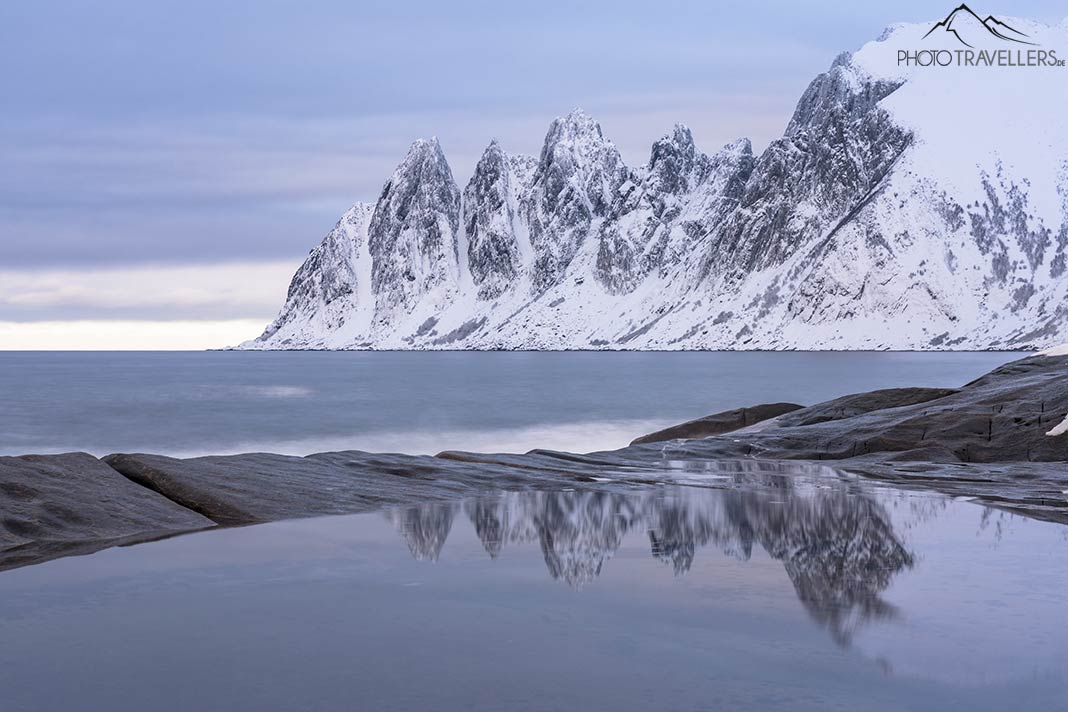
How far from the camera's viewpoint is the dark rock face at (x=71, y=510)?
12.1 metres

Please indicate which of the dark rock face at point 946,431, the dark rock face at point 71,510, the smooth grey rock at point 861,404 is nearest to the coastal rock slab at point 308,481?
the dark rock face at point 71,510

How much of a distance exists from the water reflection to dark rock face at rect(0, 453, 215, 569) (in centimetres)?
312

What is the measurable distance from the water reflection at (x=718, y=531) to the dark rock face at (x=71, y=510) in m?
3.12

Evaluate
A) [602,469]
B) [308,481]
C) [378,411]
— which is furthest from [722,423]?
[378,411]

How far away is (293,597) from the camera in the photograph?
9625mm

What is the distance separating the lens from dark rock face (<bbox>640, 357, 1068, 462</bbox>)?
24.1 metres

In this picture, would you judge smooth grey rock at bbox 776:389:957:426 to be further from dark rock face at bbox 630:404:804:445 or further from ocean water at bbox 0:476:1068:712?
ocean water at bbox 0:476:1068:712

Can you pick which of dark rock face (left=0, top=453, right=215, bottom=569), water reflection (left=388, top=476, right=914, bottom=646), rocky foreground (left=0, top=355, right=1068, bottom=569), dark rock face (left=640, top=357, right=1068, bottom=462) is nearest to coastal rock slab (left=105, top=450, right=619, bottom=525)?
rocky foreground (left=0, top=355, right=1068, bottom=569)

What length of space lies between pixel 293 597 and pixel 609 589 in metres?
2.83

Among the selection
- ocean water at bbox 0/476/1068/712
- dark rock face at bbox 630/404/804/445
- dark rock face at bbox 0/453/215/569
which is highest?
dark rock face at bbox 630/404/804/445

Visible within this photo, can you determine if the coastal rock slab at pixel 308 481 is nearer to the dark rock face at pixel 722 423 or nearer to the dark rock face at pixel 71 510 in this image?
the dark rock face at pixel 71 510

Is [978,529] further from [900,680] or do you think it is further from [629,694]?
[629,694]

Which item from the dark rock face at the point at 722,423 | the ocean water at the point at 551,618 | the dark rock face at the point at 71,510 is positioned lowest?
the ocean water at the point at 551,618

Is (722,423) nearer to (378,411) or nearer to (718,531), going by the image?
(718,531)
